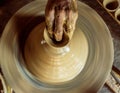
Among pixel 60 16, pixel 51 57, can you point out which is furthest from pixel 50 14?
pixel 51 57

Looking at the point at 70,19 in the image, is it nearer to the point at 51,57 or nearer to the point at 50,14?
the point at 50,14

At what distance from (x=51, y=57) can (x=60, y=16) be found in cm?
30

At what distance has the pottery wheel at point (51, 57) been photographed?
1650mm

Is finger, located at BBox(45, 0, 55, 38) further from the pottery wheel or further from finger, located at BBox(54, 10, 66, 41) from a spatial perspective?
the pottery wheel

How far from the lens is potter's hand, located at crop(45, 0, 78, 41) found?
4.45 ft

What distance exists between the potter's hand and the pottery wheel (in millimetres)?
168

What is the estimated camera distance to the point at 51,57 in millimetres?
1621

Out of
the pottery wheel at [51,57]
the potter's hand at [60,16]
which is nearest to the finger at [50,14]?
the potter's hand at [60,16]

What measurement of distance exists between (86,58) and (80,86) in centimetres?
14

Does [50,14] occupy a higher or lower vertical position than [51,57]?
higher

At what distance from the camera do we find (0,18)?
2094 mm

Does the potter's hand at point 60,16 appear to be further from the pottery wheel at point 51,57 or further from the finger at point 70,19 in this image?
the pottery wheel at point 51,57

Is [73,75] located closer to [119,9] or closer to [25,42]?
[25,42]

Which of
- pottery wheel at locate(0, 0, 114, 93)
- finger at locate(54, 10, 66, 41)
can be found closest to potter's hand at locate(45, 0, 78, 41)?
finger at locate(54, 10, 66, 41)
